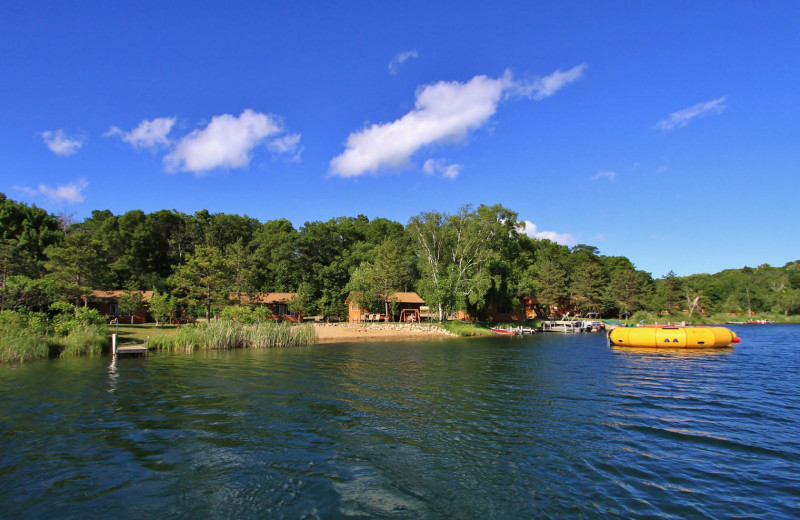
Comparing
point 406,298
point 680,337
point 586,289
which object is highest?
point 586,289

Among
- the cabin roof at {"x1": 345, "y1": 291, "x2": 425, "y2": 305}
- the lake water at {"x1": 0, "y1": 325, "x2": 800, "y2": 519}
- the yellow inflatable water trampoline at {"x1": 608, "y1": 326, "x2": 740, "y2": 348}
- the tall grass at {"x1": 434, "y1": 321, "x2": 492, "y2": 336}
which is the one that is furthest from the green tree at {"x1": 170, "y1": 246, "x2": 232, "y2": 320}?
the yellow inflatable water trampoline at {"x1": 608, "y1": 326, "x2": 740, "y2": 348}

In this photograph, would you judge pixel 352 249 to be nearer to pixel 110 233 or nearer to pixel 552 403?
pixel 110 233

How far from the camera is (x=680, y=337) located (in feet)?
108

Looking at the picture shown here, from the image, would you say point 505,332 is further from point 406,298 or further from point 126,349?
point 126,349

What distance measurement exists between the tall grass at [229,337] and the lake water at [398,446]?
36.8ft

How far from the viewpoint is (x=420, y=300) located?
66.9 meters

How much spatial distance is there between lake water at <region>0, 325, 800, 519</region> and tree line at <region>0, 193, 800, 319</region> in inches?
991

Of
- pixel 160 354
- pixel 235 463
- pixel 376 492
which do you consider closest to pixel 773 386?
pixel 376 492

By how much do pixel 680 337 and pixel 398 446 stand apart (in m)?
31.2

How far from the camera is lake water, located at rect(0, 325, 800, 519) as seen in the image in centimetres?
755

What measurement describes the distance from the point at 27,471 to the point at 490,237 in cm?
5569

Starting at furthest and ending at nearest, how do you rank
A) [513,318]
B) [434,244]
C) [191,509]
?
[513,318] → [434,244] → [191,509]

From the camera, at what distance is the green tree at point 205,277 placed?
43812 mm

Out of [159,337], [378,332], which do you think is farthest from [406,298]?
[159,337]
